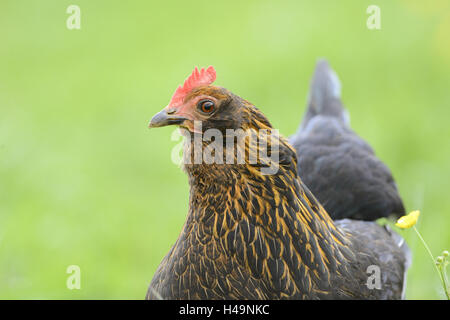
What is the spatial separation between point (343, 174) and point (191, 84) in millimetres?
1259

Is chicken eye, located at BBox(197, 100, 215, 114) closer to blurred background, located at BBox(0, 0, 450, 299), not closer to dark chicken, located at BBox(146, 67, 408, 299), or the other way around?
dark chicken, located at BBox(146, 67, 408, 299)

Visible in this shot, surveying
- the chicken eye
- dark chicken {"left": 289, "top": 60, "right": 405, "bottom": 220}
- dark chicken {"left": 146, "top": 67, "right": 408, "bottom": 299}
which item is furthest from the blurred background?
the chicken eye

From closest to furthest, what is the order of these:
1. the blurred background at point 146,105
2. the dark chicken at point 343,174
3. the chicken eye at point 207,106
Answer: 1. the chicken eye at point 207,106
2. the dark chicken at point 343,174
3. the blurred background at point 146,105

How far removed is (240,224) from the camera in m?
2.18

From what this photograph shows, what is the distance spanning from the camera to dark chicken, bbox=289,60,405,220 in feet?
10.3

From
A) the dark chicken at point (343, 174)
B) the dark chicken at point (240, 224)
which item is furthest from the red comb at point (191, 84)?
the dark chicken at point (343, 174)

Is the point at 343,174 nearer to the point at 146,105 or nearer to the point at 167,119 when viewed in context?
the point at 167,119

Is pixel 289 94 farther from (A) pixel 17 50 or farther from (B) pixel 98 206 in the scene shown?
(A) pixel 17 50

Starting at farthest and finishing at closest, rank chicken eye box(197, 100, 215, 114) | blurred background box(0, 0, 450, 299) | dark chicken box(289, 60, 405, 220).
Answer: blurred background box(0, 0, 450, 299) → dark chicken box(289, 60, 405, 220) → chicken eye box(197, 100, 215, 114)

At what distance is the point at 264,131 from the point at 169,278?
680 mm

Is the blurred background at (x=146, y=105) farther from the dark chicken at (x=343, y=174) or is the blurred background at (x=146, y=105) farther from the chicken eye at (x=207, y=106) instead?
the chicken eye at (x=207, y=106)

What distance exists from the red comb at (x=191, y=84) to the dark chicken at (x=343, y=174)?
109 centimetres

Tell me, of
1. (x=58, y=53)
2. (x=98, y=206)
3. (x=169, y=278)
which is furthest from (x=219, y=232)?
(x=58, y=53)

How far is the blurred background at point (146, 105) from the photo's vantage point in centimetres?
423
